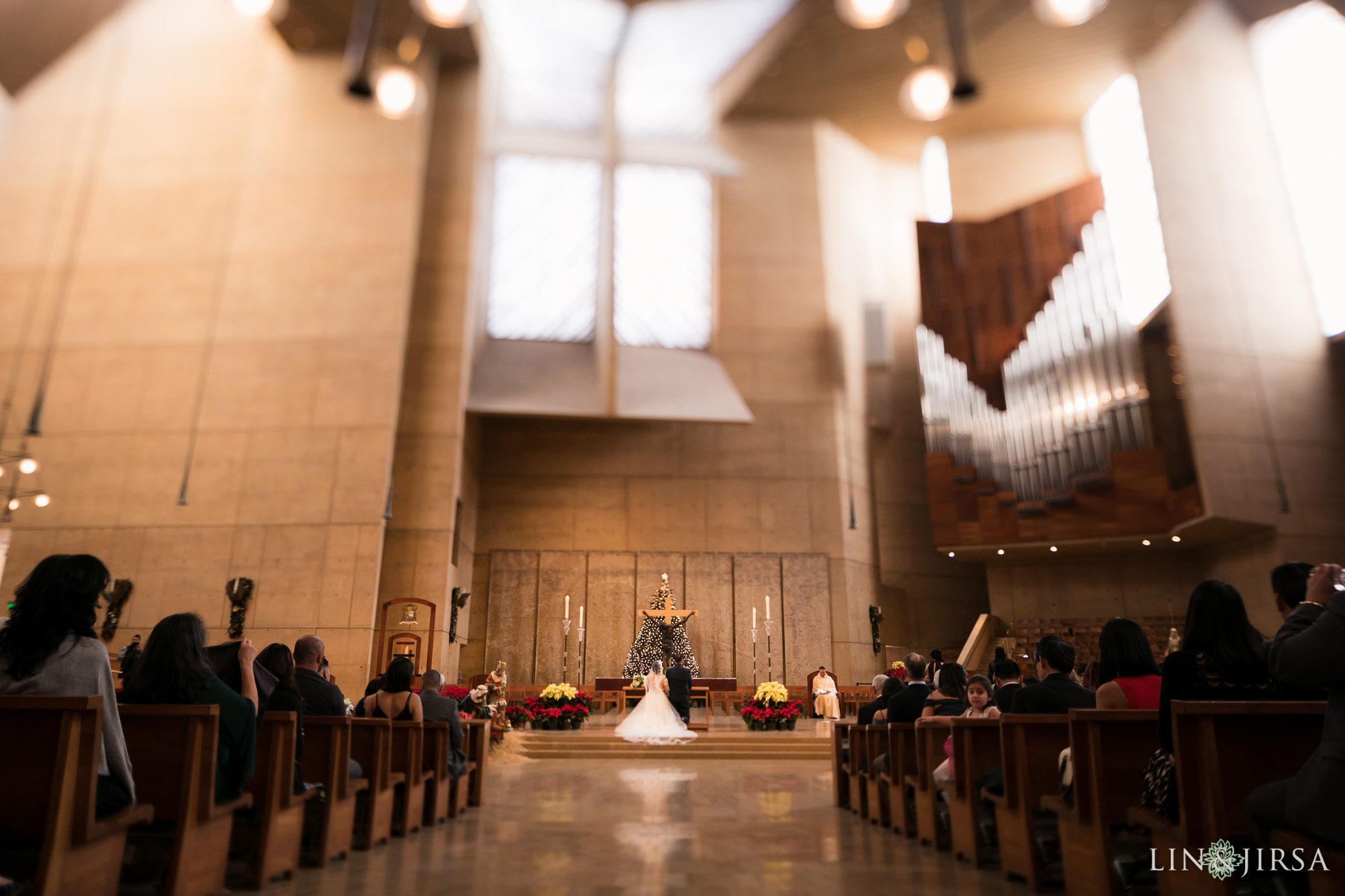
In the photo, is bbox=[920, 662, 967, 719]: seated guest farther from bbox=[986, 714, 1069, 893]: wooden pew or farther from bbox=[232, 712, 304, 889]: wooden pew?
bbox=[232, 712, 304, 889]: wooden pew

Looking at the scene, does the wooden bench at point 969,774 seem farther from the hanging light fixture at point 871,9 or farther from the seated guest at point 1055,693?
the hanging light fixture at point 871,9

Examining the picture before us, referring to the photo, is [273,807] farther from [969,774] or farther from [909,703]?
[909,703]

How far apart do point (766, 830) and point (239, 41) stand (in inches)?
628

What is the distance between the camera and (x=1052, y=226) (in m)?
15.4

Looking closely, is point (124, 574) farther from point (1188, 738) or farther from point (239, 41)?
point (1188, 738)

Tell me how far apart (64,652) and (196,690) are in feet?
1.78

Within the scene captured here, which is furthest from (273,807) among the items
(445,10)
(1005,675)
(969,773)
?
(445,10)

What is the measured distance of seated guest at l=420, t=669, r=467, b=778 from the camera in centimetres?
499

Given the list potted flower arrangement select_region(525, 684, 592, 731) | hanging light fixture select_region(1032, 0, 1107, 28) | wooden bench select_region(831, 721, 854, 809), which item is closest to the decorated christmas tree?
potted flower arrangement select_region(525, 684, 592, 731)

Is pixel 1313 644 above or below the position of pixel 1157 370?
below

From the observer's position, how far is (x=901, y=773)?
14.2 feet

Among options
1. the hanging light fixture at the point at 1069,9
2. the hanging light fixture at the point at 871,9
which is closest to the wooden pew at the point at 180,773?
the hanging light fixture at the point at 871,9

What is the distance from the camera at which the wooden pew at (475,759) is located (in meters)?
5.50

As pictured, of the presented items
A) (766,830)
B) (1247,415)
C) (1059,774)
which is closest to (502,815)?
(766,830)
